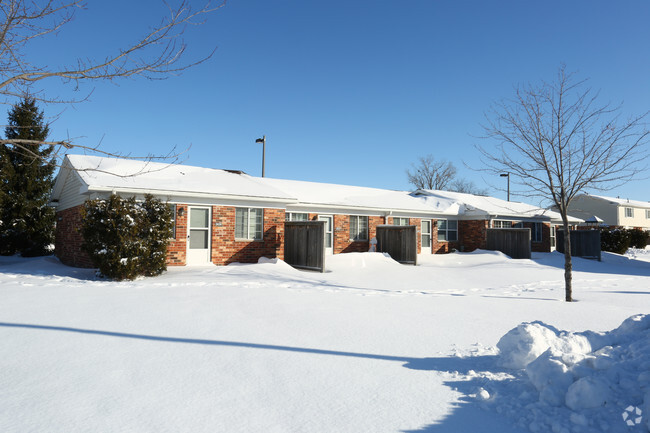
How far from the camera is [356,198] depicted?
69.4 feet

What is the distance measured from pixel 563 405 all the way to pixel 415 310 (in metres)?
4.53

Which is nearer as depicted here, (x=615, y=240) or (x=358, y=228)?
(x=358, y=228)

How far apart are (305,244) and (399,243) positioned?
4.94 m

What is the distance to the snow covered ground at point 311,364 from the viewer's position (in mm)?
3295

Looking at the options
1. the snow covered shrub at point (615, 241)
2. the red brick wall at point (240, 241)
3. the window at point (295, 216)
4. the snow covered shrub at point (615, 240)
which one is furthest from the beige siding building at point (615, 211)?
the red brick wall at point (240, 241)

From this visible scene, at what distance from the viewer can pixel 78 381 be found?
4027mm

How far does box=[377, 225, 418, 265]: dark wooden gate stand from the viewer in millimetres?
17891

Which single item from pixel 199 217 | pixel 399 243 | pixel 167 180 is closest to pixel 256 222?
pixel 199 217

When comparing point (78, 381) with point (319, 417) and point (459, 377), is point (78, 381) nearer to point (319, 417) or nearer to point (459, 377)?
point (319, 417)

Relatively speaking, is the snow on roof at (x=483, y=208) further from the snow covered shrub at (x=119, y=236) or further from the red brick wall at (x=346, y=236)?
the snow covered shrub at (x=119, y=236)

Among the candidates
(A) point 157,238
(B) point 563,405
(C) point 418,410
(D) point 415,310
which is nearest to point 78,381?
(C) point 418,410

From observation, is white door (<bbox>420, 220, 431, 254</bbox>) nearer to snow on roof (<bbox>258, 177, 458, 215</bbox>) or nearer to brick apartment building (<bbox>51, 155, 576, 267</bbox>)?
brick apartment building (<bbox>51, 155, 576, 267</bbox>)

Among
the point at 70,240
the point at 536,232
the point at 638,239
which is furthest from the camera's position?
the point at 638,239

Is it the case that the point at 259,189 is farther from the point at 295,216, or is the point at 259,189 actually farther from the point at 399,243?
the point at 399,243
